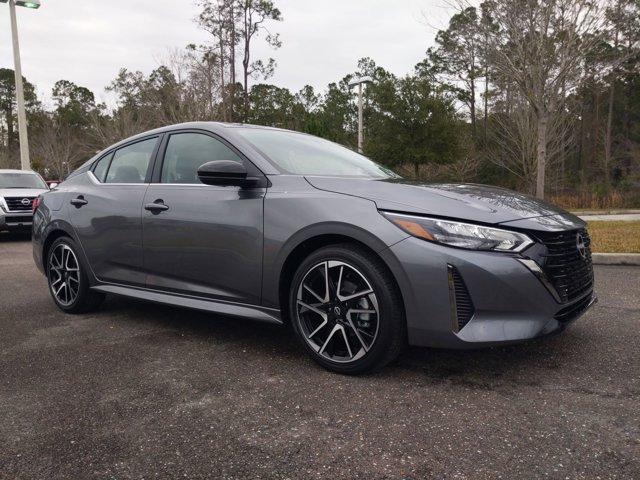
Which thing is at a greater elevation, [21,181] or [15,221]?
[21,181]

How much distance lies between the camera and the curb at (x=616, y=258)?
6.09m

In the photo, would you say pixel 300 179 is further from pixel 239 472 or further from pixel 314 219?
pixel 239 472

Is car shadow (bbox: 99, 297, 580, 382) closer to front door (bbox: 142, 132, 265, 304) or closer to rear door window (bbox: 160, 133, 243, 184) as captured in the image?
front door (bbox: 142, 132, 265, 304)

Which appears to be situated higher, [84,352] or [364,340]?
[364,340]

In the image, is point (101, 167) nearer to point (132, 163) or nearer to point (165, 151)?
point (132, 163)

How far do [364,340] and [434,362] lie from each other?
1.74 feet

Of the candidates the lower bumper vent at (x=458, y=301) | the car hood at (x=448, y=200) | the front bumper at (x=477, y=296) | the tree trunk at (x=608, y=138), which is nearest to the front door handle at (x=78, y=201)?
the car hood at (x=448, y=200)

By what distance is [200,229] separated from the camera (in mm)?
3326

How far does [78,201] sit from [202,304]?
1.68 m

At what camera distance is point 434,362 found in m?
3.00

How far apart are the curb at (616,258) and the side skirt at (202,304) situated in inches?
181

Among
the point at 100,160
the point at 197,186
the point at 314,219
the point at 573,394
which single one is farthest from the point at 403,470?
the point at 100,160

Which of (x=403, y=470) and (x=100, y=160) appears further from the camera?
(x=100, y=160)

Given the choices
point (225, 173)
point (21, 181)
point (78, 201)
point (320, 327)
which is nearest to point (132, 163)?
point (78, 201)
